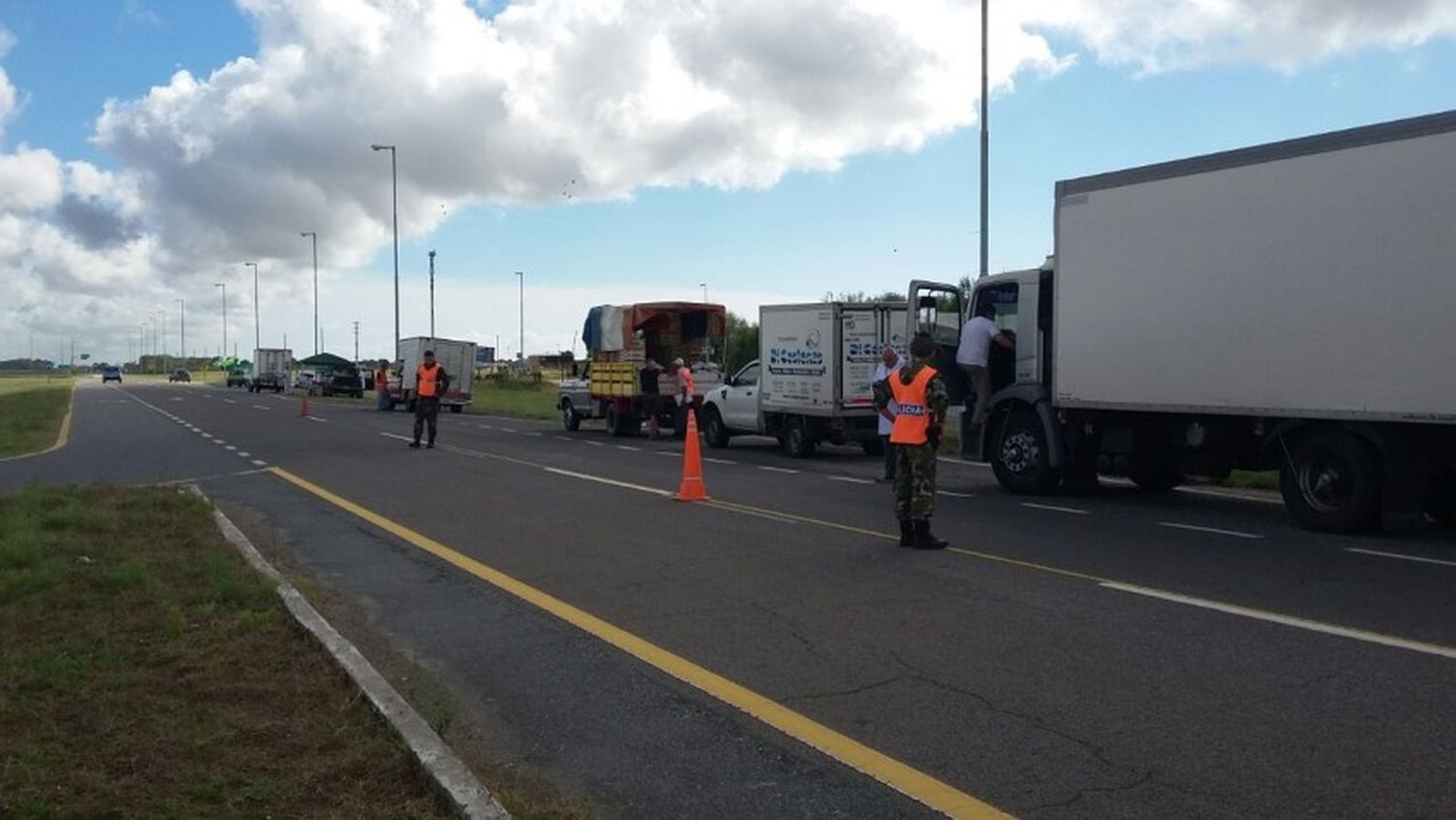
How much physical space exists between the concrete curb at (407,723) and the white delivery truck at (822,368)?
47.3ft

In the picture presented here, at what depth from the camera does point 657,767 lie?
5.41 m

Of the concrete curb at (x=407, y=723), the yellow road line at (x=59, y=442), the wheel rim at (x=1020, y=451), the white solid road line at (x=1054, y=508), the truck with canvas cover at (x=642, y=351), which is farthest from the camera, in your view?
the truck with canvas cover at (x=642, y=351)

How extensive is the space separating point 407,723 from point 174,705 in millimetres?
1312

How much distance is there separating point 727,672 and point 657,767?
1.59 m

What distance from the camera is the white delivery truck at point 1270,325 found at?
11.1 metres

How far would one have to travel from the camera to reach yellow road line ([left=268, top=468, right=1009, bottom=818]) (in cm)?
495

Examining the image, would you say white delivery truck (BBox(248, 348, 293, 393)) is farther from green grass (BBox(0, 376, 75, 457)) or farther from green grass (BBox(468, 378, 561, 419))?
green grass (BBox(0, 376, 75, 457))

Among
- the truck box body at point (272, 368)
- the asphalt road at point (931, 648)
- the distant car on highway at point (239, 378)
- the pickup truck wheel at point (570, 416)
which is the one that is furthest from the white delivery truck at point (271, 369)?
the asphalt road at point (931, 648)

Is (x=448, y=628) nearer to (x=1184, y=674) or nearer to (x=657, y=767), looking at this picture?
(x=657, y=767)

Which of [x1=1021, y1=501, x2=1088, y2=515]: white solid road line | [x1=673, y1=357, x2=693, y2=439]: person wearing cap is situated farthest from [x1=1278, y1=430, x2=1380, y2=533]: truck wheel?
[x1=673, y1=357, x2=693, y2=439]: person wearing cap

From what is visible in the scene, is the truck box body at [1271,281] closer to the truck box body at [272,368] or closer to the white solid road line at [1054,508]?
the white solid road line at [1054,508]

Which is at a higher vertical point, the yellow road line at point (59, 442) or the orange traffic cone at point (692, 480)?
the orange traffic cone at point (692, 480)

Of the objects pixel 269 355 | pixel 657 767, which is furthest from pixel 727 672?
pixel 269 355

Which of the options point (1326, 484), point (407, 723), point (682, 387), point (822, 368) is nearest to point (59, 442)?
point (682, 387)
